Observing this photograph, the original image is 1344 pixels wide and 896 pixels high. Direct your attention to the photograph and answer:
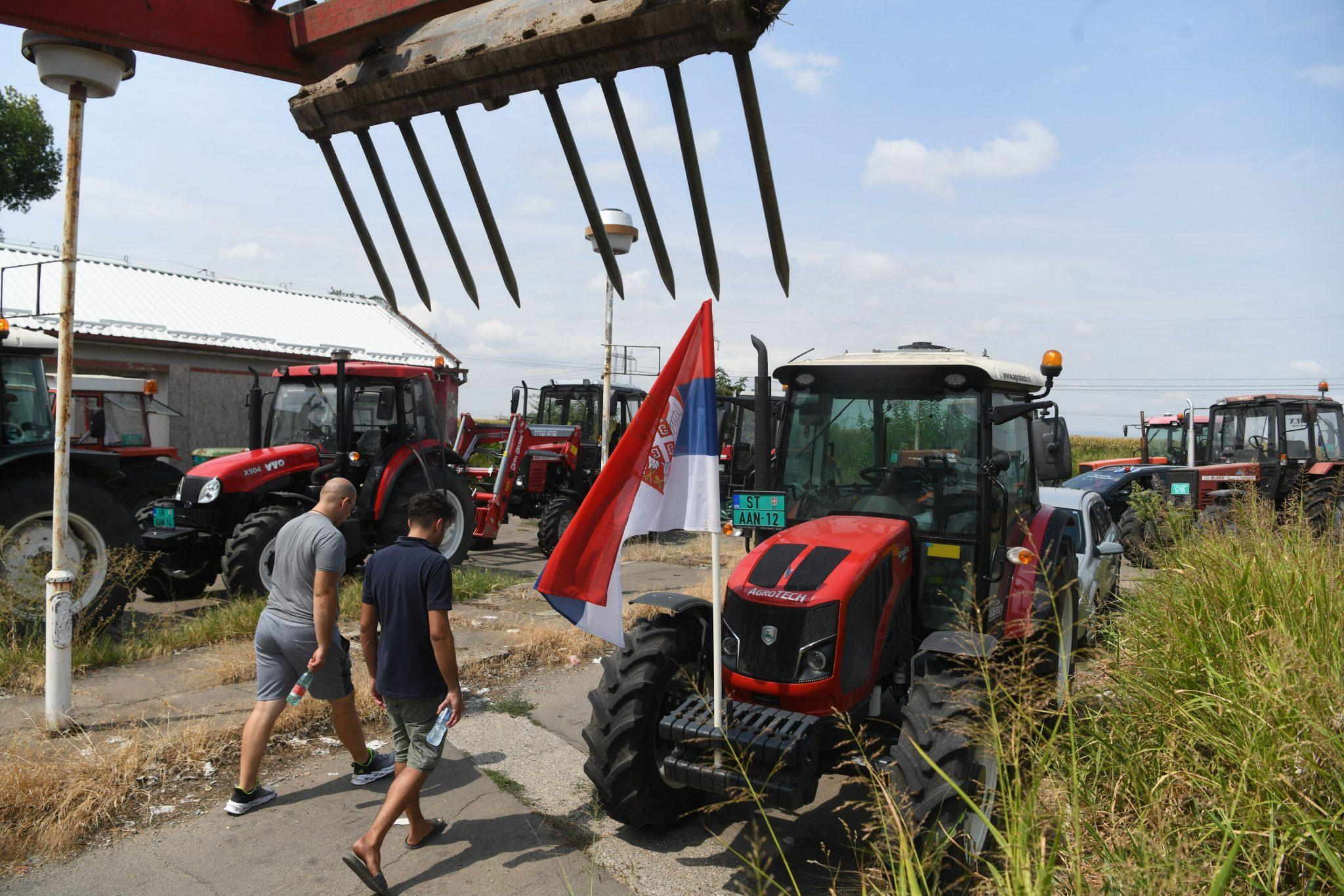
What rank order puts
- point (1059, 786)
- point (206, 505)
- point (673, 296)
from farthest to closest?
point (206, 505) < point (1059, 786) < point (673, 296)

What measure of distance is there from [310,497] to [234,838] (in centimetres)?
521

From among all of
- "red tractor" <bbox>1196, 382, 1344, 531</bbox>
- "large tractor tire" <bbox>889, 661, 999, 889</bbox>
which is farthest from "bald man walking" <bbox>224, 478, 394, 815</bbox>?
"red tractor" <bbox>1196, 382, 1344, 531</bbox>

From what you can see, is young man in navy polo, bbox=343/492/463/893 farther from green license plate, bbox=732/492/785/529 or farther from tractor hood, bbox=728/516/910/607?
green license plate, bbox=732/492/785/529

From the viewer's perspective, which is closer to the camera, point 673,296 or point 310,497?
point 673,296

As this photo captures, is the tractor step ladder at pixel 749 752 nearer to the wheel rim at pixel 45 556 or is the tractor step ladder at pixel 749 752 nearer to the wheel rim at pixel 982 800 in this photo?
the wheel rim at pixel 982 800

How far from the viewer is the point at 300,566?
15.0ft

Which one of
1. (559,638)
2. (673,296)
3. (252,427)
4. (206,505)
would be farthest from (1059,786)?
(252,427)

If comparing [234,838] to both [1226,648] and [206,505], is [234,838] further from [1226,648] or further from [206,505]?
[206,505]

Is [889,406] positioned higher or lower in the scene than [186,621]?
higher

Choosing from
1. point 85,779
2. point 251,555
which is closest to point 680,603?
point 85,779

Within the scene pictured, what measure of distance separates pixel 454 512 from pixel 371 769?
14.4 ft

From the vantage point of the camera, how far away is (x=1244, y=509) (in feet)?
20.1

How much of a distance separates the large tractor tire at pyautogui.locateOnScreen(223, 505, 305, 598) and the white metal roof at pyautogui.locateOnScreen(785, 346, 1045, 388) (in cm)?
549

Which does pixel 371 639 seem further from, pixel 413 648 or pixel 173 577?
pixel 173 577
